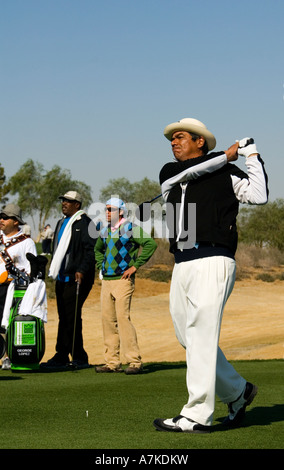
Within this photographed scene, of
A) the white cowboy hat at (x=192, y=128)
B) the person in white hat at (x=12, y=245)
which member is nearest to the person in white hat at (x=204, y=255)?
the white cowboy hat at (x=192, y=128)

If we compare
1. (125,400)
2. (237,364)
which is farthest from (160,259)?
(125,400)

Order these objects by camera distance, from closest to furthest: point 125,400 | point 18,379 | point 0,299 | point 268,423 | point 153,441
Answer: point 153,441, point 268,423, point 125,400, point 18,379, point 0,299

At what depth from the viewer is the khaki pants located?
36.6 feet

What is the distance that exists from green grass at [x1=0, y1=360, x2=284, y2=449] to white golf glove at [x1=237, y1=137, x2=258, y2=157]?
192 centimetres

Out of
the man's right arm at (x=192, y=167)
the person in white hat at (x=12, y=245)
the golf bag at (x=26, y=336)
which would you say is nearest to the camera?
the man's right arm at (x=192, y=167)

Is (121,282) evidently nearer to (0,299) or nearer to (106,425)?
(0,299)

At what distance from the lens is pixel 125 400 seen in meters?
8.22

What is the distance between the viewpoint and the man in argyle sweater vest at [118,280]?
1116cm

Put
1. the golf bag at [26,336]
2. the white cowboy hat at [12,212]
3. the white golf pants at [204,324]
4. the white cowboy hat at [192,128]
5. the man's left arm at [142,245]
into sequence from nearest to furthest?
1. the white golf pants at [204,324]
2. the white cowboy hat at [192,128]
3. the man's left arm at [142,245]
4. the golf bag at [26,336]
5. the white cowboy hat at [12,212]

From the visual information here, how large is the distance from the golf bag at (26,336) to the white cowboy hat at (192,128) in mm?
5528

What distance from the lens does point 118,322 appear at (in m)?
11.3

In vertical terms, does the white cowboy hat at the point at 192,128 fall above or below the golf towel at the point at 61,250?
above

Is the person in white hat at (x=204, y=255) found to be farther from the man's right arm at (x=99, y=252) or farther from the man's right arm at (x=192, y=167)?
the man's right arm at (x=99, y=252)
